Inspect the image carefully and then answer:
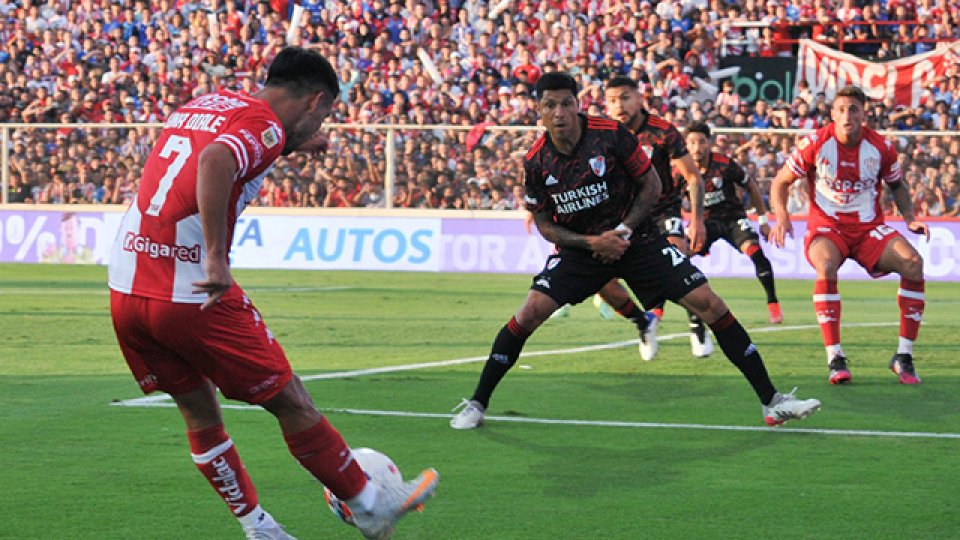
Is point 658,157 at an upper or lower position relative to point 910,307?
upper

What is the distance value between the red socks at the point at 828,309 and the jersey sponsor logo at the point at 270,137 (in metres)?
6.33

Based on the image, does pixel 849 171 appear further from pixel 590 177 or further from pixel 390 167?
pixel 390 167

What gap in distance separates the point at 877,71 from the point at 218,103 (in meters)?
23.8

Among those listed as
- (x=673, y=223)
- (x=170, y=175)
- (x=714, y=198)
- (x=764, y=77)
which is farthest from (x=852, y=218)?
(x=764, y=77)

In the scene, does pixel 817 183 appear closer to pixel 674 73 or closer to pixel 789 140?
pixel 789 140

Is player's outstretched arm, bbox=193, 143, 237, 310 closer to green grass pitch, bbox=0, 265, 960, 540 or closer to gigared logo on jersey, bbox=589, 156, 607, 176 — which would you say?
green grass pitch, bbox=0, 265, 960, 540

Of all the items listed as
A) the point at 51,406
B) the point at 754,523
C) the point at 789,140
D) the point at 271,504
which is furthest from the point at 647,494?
the point at 789,140

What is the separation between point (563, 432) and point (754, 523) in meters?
2.43

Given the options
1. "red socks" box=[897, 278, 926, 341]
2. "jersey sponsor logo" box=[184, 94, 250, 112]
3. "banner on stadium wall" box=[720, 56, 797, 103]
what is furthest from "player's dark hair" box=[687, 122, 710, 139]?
"banner on stadium wall" box=[720, 56, 797, 103]

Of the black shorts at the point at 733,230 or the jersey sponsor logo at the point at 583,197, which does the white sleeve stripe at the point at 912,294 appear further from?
the black shorts at the point at 733,230

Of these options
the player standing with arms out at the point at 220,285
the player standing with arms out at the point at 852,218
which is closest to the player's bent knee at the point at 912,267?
the player standing with arms out at the point at 852,218

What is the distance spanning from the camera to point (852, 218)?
10789 millimetres

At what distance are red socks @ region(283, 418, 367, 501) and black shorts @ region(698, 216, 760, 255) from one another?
1025 centimetres

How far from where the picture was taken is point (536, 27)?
29.8 meters
